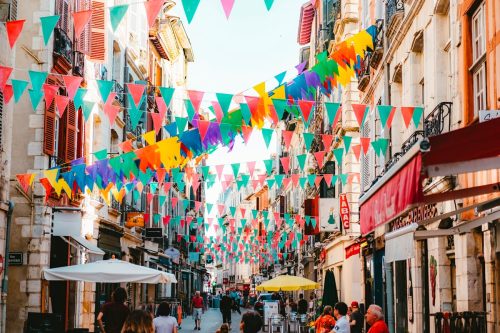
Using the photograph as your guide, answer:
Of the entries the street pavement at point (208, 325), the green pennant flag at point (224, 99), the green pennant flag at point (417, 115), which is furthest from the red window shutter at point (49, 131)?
the street pavement at point (208, 325)

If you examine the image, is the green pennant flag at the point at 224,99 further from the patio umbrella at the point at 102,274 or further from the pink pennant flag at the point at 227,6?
the pink pennant flag at the point at 227,6

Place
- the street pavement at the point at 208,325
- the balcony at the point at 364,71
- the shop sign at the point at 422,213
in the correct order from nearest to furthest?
the shop sign at the point at 422,213
the balcony at the point at 364,71
the street pavement at the point at 208,325

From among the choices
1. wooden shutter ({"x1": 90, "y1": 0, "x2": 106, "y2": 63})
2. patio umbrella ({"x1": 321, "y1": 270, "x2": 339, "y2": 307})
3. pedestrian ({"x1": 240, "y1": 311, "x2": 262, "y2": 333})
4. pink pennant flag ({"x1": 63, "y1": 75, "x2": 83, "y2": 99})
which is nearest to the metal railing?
pedestrian ({"x1": 240, "y1": 311, "x2": 262, "y2": 333})

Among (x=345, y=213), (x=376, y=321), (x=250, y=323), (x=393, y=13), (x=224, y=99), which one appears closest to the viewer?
(x=250, y=323)

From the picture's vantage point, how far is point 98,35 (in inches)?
1065

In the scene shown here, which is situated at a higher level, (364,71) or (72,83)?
(364,71)

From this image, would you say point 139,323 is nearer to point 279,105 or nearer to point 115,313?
point 115,313

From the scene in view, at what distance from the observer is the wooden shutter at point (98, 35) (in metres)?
26.4

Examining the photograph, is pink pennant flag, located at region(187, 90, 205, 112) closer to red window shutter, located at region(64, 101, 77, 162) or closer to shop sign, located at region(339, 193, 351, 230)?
red window shutter, located at region(64, 101, 77, 162)

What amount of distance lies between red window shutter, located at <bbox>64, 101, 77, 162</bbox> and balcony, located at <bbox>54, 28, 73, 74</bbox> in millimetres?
1312

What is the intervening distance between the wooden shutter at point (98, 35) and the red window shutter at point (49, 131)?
18.4 ft

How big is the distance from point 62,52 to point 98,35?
5606 millimetres

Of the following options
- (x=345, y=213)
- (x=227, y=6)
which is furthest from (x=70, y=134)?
(x=227, y=6)

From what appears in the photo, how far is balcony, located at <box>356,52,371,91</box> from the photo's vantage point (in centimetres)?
2486
